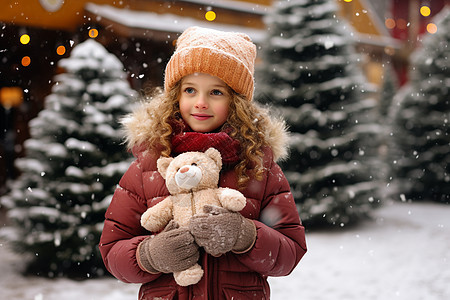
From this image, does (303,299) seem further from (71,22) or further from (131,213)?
(71,22)

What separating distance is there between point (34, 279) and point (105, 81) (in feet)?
8.56

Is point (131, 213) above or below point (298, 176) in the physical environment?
above

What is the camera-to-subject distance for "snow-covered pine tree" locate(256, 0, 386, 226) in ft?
25.9

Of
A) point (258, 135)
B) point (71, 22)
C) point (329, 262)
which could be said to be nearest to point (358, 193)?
point (329, 262)

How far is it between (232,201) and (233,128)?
374 millimetres

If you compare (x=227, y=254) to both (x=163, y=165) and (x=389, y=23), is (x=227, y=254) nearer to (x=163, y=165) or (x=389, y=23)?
(x=163, y=165)

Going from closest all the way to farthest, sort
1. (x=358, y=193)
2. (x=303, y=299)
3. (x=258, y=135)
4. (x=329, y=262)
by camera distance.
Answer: (x=258, y=135), (x=303, y=299), (x=329, y=262), (x=358, y=193)

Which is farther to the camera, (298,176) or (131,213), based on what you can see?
(298,176)

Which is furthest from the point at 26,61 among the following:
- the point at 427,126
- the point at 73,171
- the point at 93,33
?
the point at 427,126

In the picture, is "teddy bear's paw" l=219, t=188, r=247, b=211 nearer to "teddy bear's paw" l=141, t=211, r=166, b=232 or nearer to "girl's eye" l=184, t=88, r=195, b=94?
"teddy bear's paw" l=141, t=211, r=166, b=232

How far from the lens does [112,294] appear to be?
4938 millimetres

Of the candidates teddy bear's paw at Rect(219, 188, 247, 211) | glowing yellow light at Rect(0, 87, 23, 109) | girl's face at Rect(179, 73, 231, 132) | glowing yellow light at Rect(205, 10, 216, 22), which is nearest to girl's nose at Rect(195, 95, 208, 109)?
girl's face at Rect(179, 73, 231, 132)

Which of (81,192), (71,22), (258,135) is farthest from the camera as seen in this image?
(71,22)

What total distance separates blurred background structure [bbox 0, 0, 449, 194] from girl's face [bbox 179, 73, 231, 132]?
7596mm
